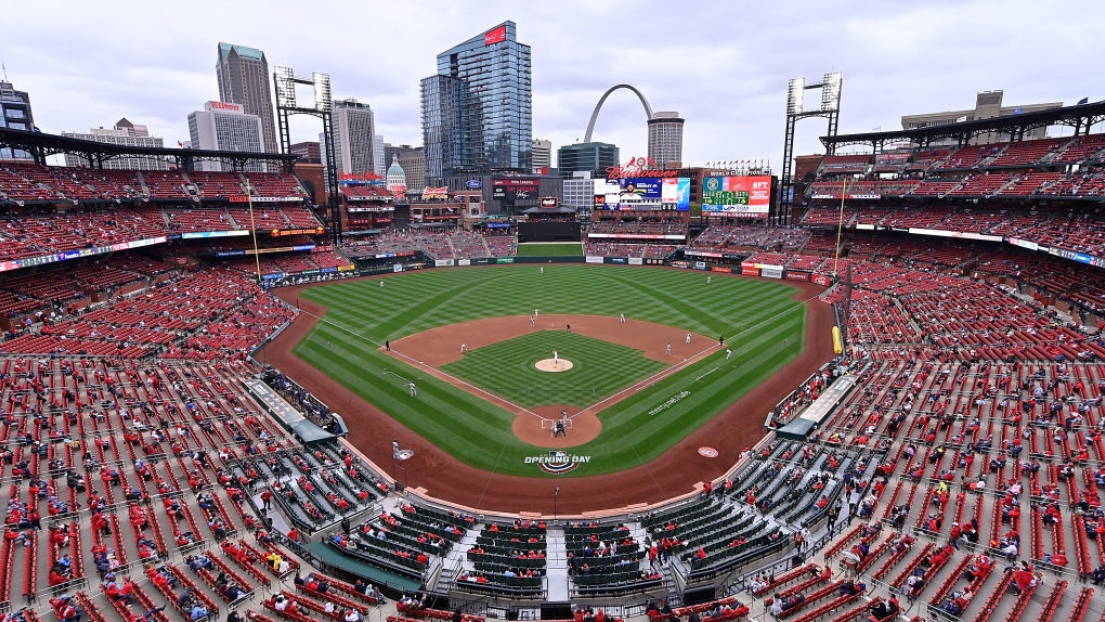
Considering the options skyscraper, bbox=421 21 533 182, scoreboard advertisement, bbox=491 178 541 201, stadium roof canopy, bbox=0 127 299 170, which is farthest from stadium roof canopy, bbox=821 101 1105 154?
skyscraper, bbox=421 21 533 182

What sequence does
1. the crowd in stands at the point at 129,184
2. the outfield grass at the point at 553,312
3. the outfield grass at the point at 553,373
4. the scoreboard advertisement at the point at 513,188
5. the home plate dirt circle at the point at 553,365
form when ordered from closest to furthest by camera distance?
the outfield grass at the point at 553,312 → the outfield grass at the point at 553,373 → the home plate dirt circle at the point at 553,365 → the crowd in stands at the point at 129,184 → the scoreboard advertisement at the point at 513,188

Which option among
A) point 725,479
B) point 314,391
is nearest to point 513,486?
point 725,479

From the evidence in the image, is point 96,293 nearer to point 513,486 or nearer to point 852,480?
point 513,486

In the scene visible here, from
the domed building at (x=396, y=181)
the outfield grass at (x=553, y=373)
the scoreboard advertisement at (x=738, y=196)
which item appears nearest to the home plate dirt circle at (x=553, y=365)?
the outfield grass at (x=553, y=373)

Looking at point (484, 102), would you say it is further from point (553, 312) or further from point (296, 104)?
point (553, 312)

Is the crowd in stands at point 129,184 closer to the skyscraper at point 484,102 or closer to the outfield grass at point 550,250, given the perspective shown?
the outfield grass at point 550,250

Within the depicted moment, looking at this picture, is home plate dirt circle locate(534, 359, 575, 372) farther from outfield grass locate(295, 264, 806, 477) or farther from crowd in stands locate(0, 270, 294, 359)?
crowd in stands locate(0, 270, 294, 359)
